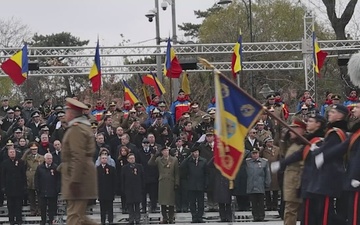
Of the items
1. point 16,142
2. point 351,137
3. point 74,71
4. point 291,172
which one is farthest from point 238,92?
point 74,71

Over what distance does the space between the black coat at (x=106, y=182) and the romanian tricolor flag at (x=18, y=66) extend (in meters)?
5.54

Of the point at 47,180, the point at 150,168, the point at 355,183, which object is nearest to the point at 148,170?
the point at 150,168

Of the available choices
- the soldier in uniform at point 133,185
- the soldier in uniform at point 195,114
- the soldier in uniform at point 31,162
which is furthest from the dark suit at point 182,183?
the soldier in uniform at point 31,162

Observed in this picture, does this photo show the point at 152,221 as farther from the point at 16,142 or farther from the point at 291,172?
the point at 291,172

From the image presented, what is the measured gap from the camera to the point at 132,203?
65.0 feet

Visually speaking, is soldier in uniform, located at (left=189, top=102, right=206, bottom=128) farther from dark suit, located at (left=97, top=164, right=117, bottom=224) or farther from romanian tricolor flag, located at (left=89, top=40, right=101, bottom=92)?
romanian tricolor flag, located at (left=89, top=40, right=101, bottom=92)

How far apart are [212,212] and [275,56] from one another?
29453 millimetres

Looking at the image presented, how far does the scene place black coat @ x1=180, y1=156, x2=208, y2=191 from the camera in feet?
65.2

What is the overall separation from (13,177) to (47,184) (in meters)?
0.85

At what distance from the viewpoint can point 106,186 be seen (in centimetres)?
1964

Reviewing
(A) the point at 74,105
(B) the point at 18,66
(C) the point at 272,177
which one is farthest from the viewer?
(B) the point at 18,66

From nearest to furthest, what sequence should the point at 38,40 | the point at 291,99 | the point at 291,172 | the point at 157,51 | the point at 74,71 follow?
the point at 291,172
the point at 157,51
the point at 74,71
the point at 291,99
the point at 38,40

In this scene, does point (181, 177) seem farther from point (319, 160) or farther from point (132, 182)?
point (319, 160)

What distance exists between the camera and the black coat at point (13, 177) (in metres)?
19.9
